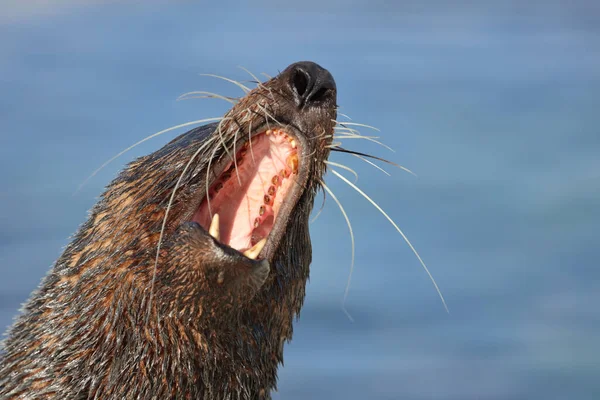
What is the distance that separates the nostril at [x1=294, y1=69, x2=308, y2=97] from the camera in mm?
5801

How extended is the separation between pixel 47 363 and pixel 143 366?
0.80 m

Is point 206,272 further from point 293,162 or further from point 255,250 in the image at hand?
point 293,162

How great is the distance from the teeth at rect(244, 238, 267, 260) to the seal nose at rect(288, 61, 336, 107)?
3.15 ft

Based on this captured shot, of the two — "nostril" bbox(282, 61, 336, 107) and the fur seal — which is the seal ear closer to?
the fur seal

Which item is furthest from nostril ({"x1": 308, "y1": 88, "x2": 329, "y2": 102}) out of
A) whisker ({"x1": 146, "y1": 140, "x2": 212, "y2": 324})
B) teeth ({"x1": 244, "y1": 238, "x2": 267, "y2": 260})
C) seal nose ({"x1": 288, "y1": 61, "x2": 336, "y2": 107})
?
teeth ({"x1": 244, "y1": 238, "x2": 267, "y2": 260})

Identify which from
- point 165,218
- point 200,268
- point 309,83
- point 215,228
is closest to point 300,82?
point 309,83

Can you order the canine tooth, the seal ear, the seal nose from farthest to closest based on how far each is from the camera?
the canine tooth < the seal nose < the seal ear

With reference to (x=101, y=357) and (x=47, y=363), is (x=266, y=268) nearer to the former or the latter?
(x=101, y=357)

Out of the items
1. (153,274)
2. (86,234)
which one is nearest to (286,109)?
(153,274)

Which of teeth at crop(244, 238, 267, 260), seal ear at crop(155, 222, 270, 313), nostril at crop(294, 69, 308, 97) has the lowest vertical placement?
seal ear at crop(155, 222, 270, 313)

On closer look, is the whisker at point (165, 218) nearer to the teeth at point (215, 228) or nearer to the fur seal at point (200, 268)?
the fur seal at point (200, 268)

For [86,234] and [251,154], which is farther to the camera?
[86,234]

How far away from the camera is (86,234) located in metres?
6.69

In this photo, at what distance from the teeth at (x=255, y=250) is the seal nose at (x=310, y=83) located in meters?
0.96
